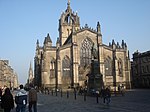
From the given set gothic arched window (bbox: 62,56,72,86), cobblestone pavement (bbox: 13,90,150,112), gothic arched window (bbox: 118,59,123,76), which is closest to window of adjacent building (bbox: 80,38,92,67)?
gothic arched window (bbox: 62,56,72,86)

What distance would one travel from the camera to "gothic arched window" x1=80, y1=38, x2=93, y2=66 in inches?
2439

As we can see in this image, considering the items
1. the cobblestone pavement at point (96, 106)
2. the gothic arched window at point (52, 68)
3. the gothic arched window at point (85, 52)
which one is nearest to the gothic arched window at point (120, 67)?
the gothic arched window at point (85, 52)

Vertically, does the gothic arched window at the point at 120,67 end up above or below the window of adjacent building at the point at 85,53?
below

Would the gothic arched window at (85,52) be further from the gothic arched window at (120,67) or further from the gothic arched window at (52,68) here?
the gothic arched window at (120,67)

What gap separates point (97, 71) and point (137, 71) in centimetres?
5017

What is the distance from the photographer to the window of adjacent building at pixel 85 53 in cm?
6191

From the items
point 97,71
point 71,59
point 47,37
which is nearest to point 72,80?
point 71,59

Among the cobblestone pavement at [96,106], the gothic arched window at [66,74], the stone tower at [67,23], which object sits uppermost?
the stone tower at [67,23]

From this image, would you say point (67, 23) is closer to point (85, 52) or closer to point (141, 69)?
point (85, 52)

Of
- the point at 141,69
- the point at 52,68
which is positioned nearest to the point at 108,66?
the point at 52,68

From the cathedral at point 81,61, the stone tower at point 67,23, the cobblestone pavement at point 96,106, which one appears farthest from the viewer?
the stone tower at point 67,23

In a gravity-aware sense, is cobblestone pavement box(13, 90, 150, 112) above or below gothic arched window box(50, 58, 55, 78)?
below

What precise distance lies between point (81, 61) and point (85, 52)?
9.21ft

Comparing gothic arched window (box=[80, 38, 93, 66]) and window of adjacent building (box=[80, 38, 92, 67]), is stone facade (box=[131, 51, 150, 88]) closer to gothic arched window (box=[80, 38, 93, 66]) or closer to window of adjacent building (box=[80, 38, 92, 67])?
gothic arched window (box=[80, 38, 93, 66])
